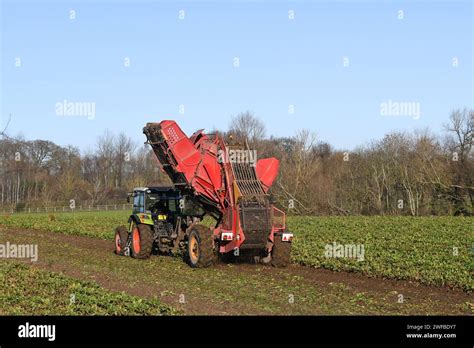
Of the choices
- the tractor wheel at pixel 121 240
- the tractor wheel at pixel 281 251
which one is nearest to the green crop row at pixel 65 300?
the tractor wheel at pixel 281 251

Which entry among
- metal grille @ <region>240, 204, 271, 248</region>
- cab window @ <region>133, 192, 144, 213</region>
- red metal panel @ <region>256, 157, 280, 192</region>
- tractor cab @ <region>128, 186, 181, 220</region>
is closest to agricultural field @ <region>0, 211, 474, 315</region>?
metal grille @ <region>240, 204, 271, 248</region>

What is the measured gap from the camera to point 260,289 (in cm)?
1238

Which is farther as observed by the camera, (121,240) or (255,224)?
(121,240)

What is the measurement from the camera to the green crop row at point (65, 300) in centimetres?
988

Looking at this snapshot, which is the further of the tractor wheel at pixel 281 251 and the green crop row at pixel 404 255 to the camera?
the tractor wheel at pixel 281 251

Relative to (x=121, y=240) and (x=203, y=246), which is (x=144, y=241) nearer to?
(x=121, y=240)

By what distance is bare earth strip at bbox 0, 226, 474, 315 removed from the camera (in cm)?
1049

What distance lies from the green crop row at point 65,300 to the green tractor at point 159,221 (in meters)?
4.64

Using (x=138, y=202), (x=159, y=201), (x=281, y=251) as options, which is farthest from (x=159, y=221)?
(x=281, y=251)

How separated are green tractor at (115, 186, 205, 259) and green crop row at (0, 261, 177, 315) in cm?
464

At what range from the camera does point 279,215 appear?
52.4 ft

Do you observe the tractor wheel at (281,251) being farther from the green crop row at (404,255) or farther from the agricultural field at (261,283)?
the green crop row at (404,255)

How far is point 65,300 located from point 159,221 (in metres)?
7.66
